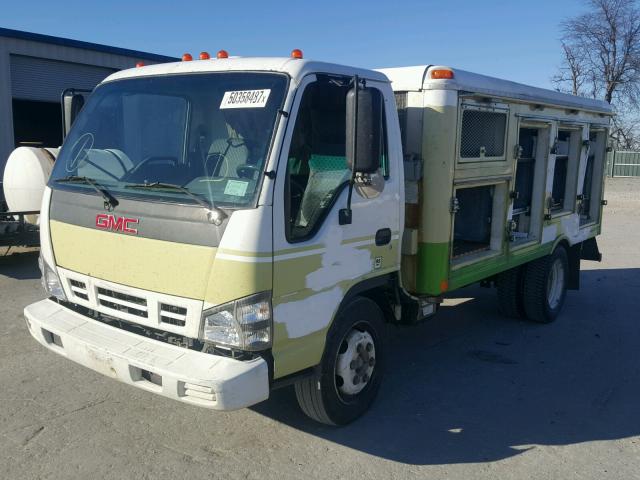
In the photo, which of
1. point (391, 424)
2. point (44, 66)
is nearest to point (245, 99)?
point (391, 424)

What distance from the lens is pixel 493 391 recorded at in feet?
16.0

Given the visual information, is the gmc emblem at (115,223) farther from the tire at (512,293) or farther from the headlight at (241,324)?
the tire at (512,293)

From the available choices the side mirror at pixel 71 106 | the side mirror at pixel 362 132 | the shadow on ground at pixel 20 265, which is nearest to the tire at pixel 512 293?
the side mirror at pixel 362 132

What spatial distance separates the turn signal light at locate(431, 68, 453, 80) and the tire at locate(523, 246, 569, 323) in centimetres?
315

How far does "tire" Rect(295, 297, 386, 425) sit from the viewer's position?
150 inches

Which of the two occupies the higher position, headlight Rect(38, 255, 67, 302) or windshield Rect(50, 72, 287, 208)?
windshield Rect(50, 72, 287, 208)

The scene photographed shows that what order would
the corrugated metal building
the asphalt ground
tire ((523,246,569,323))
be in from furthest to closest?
the corrugated metal building, tire ((523,246,569,323)), the asphalt ground

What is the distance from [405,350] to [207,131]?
10.6 feet

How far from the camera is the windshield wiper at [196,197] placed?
3184 mm

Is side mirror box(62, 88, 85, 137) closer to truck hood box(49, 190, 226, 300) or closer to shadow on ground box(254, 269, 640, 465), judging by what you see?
truck hood box(49, 190, 226, 300)

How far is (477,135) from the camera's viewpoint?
5.03 metres

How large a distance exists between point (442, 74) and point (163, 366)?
290 cm

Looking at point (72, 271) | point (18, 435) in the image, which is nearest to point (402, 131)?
point (72, 271)

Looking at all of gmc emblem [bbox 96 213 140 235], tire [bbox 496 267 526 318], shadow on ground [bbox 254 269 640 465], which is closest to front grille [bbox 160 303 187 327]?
gmc emblem [bbox 96 213 140 235]
